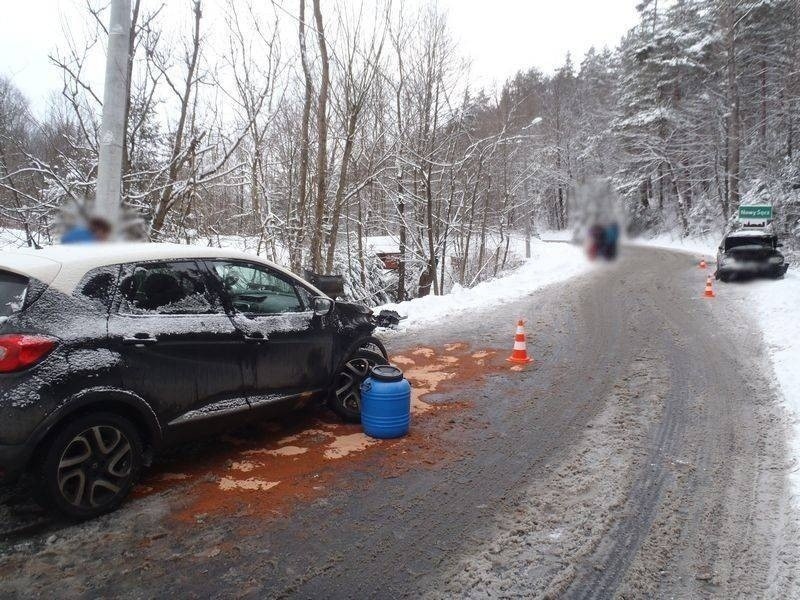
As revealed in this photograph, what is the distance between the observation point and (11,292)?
10.6 ft

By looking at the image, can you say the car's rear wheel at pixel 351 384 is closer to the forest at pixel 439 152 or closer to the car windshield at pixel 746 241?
the forest at pixel 439 152

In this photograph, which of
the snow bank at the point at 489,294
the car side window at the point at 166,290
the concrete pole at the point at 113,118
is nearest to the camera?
the car side window at the point at 166,290

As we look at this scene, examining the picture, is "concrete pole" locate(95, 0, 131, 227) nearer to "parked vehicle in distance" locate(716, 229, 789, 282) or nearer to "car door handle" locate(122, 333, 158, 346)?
"car door handle" locate(122, 333, 158, 346)

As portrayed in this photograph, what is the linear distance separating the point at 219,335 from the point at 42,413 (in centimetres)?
132

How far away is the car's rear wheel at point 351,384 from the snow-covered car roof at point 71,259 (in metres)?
1.89

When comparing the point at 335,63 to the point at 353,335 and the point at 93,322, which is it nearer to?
the point at 353,335

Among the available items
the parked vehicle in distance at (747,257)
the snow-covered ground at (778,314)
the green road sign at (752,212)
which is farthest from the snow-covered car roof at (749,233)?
the green road sign at (752,212)

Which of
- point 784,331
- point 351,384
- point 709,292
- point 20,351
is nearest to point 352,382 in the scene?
point 351,384

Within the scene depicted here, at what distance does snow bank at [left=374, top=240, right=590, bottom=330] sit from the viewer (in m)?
11.2

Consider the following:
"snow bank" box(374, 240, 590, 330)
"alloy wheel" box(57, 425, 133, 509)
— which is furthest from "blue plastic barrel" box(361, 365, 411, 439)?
"snow bank" box(374, 240, 590, 330)

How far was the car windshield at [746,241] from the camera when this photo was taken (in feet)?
46.2

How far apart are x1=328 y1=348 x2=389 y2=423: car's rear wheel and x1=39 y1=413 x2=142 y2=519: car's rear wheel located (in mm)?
2003

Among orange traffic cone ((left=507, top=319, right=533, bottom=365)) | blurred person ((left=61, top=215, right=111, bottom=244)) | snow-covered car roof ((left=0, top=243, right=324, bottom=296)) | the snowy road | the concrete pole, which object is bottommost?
the snowy road

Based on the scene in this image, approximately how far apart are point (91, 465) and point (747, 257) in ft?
53.3
